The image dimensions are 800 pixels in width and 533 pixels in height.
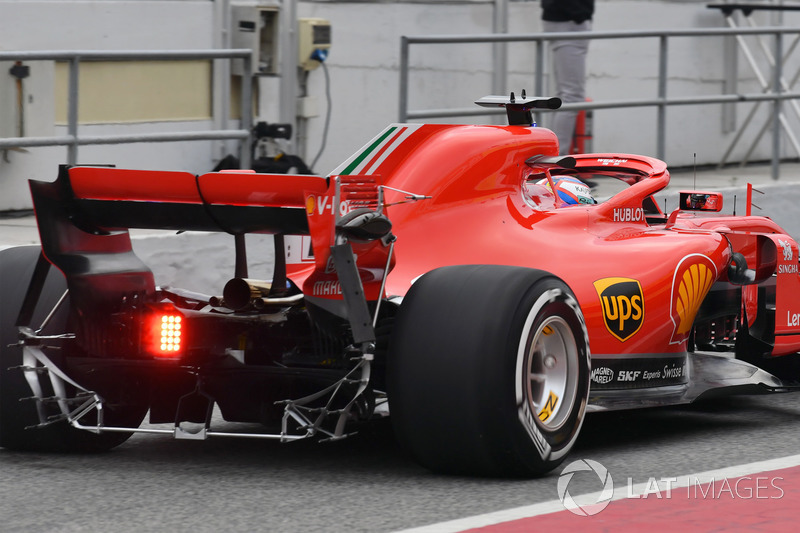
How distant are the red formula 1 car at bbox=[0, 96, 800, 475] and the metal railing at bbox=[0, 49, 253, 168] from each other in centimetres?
221

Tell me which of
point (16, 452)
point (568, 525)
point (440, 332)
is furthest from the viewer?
point (16, 452)

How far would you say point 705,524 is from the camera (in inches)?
196

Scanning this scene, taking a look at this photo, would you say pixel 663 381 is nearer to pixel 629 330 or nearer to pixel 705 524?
pixel 629 330

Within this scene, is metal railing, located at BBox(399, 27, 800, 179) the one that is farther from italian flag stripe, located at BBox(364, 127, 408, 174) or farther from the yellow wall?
italian flag stripe, located at BBox(364, 127, 408, 174)

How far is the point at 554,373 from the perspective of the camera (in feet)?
19.2

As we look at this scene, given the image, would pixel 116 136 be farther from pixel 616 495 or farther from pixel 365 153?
pixel 616 495

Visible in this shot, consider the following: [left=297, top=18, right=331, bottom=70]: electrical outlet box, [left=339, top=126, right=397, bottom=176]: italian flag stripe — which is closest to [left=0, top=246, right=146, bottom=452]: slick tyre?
[left=339, top=126, right=397, bottom=176]: italian flag stripe

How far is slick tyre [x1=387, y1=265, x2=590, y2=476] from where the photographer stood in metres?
5.43

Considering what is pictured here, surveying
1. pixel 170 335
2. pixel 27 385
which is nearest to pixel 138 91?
pixel 27 385

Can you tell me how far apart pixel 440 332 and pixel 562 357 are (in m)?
0.63

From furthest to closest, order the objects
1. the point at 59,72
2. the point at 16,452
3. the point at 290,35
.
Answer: the point at 290,35 → the point at 59,72 → the point at 16,452

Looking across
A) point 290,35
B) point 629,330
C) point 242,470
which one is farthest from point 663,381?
point 290,35

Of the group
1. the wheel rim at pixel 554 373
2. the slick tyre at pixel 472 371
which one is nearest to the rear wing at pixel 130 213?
the slick tyre at pixel 472 371

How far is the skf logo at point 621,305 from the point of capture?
21.1 feet
